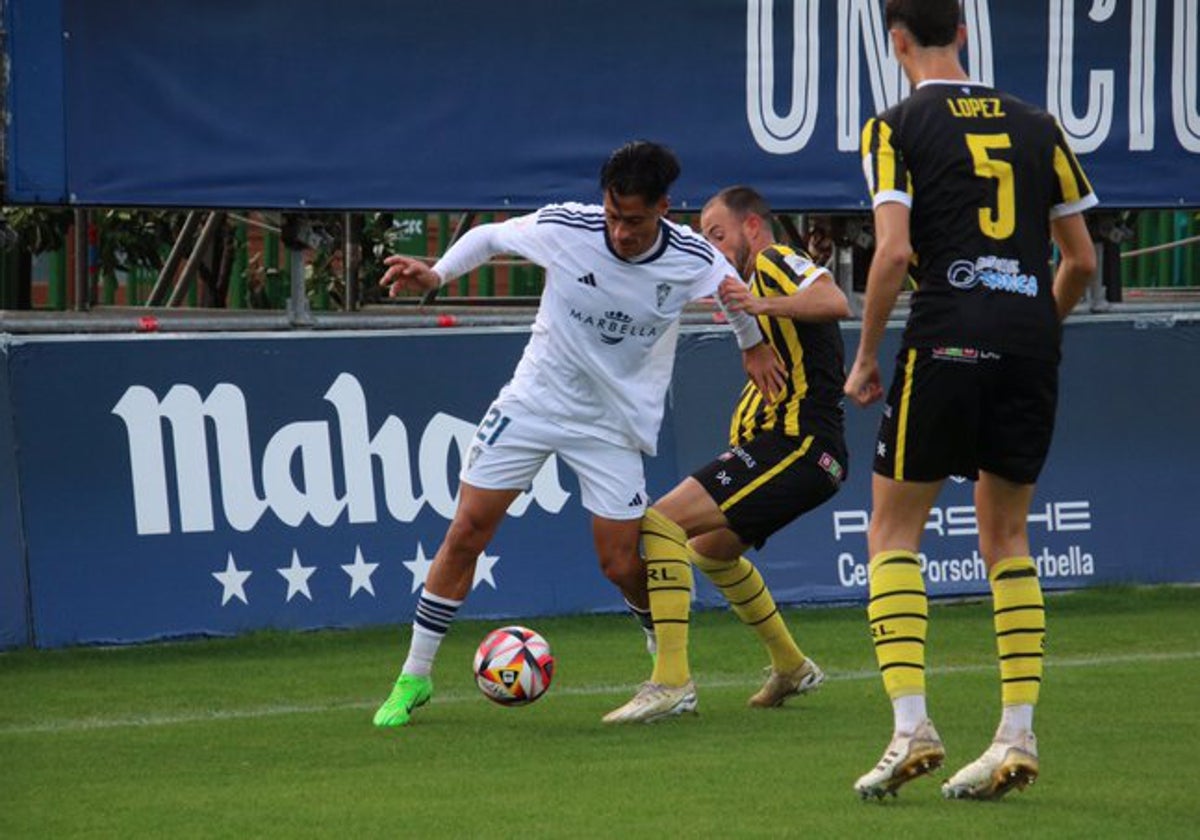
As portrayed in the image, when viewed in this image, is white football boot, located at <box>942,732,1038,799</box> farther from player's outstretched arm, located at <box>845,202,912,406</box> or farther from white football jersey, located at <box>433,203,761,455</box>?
white football jersey, located at <box>433,203,761,455</box>

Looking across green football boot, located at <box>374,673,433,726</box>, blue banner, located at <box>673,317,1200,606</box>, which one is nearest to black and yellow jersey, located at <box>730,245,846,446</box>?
green football boot, located at <box>374,673,433,726</box>

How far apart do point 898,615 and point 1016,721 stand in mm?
440

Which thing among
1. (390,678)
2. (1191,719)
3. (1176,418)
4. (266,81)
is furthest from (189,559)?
(1176,418)

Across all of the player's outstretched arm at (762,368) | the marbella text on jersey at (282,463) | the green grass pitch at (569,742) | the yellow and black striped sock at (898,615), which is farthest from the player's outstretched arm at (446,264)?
the marbella text on jersey at (282,463)

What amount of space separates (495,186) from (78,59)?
221 cm

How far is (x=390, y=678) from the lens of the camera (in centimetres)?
979

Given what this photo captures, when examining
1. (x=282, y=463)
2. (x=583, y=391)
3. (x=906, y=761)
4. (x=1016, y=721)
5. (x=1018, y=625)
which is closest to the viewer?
(x=906, y=761)

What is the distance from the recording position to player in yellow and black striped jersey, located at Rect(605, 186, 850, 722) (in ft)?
27.7

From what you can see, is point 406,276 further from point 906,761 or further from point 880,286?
point 906,761

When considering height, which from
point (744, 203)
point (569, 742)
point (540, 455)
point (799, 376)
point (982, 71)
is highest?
point (982, 71)

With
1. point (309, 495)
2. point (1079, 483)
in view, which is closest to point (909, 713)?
point (309, 495)

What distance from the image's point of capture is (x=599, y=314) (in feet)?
27.6

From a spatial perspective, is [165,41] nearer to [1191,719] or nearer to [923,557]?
[923,557]

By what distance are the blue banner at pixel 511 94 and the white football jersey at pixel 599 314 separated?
10.5ft
